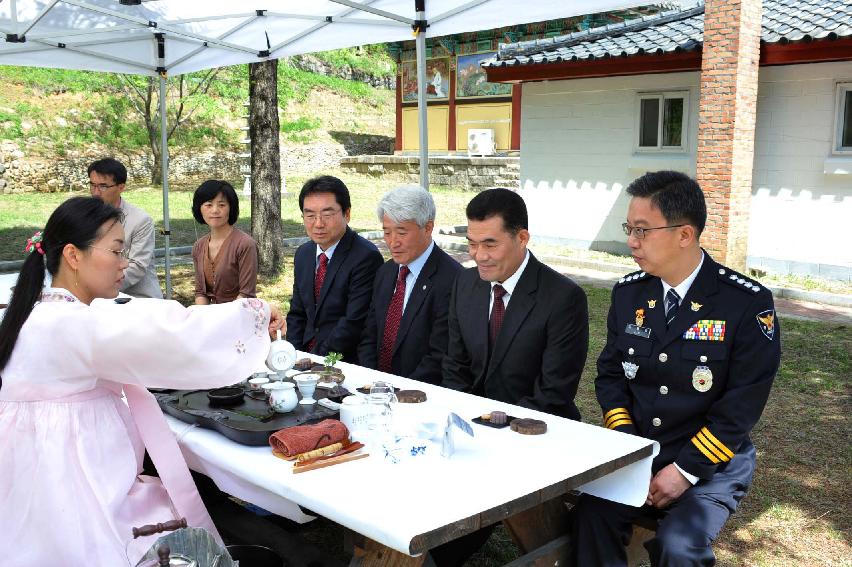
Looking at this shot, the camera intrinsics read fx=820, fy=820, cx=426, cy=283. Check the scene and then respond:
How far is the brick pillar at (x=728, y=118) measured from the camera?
31.0 ft

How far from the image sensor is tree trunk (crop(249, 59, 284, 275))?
9.27 meters

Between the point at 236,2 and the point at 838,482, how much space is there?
5.34m

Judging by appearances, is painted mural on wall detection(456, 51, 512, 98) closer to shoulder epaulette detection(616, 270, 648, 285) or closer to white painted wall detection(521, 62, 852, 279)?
white painted wall detection(521, 62, 852, 279)

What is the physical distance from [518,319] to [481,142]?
54.9ft

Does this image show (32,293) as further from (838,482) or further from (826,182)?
(826,182)

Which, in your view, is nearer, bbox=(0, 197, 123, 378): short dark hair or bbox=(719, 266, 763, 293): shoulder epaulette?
bbox=(0, 197, 123, 378): short dark hair

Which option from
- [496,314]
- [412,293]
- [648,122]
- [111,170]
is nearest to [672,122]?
[648,122]

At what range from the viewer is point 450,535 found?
1.97 m

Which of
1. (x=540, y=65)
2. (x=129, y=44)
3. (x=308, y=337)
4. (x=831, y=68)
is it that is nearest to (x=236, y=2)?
(x=129, y=44)

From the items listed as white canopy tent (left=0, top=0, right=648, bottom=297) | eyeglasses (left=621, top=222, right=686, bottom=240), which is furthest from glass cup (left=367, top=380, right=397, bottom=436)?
white canopy tent (left=0, top=0, right=648, bottom=297)

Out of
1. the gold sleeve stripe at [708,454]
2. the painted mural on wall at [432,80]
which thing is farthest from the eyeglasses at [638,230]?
the painted mural on wall at [432,80]

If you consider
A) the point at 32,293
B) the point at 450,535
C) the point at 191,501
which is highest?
the point at 32,293

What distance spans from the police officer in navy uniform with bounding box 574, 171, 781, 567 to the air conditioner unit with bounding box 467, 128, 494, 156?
16671 mm

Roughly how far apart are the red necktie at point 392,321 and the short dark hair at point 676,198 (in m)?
1.47
